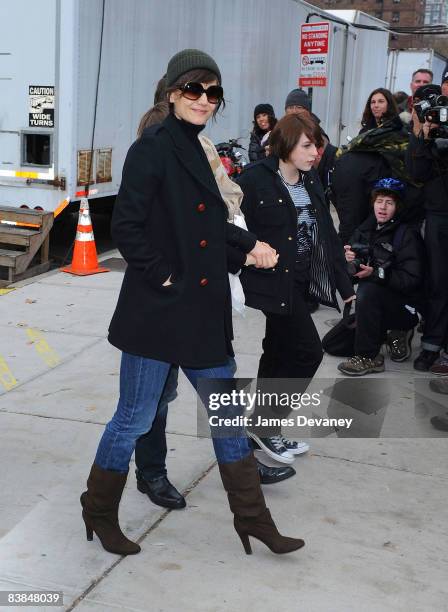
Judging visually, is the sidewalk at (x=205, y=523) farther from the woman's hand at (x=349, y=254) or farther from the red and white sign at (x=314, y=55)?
the red and white sign at (x=314, y=55)

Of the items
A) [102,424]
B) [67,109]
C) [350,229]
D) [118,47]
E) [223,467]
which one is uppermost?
[118,47]

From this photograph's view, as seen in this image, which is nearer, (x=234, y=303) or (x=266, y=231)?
(x=234, y=303)

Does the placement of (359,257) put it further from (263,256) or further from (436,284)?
(263,256)

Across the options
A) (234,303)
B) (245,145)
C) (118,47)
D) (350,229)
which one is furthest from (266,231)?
(245,145)

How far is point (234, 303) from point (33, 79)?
18.6 feet

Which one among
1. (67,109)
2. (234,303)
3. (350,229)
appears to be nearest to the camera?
(234,303)

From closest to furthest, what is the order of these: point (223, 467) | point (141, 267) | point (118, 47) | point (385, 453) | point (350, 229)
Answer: point (141, 267) → point (223, 467) → point (385, 453) → point (350, 229) → point (118, 47)

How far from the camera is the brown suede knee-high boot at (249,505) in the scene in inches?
130

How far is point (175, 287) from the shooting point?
125 inches

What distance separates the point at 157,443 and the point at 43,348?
8.65 ft

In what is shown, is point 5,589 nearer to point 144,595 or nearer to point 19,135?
point 144,595

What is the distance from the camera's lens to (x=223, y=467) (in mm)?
3346

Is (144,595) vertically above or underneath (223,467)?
underneath

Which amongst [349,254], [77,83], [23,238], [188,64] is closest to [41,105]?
[77,83]
